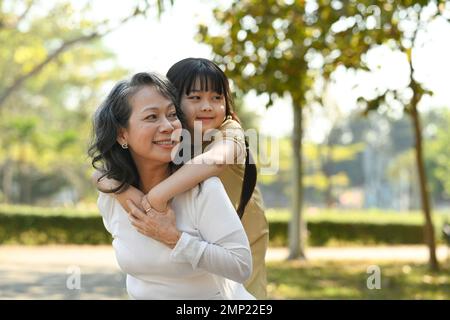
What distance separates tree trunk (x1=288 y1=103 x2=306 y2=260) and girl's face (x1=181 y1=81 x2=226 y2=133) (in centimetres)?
1184

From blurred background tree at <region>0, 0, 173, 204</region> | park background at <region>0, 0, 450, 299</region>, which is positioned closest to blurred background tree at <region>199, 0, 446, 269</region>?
park background at <region>0, 0, 450, 299</region>

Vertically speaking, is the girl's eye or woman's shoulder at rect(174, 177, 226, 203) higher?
the girl's eye

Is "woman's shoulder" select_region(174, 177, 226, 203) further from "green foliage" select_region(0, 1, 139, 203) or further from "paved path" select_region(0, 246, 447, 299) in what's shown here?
"green foliage" select_region(0, 1, 139, 203)

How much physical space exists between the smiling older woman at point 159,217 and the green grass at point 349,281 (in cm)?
723

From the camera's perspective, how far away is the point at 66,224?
19219mm

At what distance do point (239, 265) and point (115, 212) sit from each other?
0.46 meters

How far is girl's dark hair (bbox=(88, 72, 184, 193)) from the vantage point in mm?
2117

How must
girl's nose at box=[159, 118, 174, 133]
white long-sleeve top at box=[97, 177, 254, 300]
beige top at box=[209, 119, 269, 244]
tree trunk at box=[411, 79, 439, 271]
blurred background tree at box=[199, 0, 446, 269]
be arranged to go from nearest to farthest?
white long-sleeve top at box=[97, 177, 254, 300]
girl's nose at box=[159, 118, 174, 133]
beige top at box=[209, 119, 269, 244]
blurred background tree at box=[199, 0, 446, 269]
tree trunk at box=[411, 79, 439, 271]

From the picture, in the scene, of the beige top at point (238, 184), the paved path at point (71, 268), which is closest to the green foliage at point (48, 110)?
the paved path at point (71, 268)

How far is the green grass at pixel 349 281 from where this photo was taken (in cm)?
939

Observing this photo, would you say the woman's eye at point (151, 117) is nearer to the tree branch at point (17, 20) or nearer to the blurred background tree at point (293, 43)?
the blurred background tree at point (293, 43)

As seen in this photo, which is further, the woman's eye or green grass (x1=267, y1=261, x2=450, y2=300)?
green grass (x1=267, y1=261, x2=450, y2=300)

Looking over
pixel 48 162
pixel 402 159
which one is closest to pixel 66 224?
pixel 48 162
